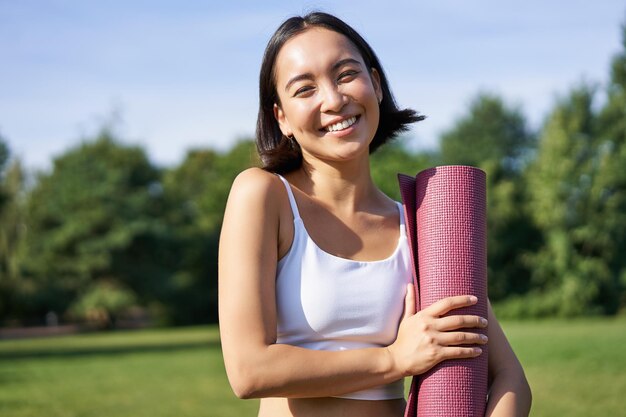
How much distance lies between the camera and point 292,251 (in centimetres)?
221

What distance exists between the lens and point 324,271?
7.18ft

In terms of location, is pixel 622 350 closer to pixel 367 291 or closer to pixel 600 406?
pixel 600 406

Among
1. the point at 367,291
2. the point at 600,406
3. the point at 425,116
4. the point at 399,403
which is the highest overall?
the point at 425,116

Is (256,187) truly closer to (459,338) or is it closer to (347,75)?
(347,75)

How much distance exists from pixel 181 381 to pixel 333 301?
17189 mm

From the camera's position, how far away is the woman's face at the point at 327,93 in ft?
7.44

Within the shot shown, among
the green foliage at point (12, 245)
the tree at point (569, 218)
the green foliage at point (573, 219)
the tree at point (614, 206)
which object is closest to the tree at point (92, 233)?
the green foliage at point (12, 245)

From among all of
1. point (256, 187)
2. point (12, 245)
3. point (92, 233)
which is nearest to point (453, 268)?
point (256, 187)

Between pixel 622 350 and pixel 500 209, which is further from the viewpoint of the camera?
pixel 500 209

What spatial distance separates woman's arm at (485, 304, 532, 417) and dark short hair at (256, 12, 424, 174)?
2.08ft

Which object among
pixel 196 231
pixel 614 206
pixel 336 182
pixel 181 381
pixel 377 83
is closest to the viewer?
pixel 336 182

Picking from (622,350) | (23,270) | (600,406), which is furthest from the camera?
(23,270)

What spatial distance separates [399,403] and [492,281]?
168 ft

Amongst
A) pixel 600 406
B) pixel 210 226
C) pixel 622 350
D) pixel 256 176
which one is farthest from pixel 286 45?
pixel 210 226
